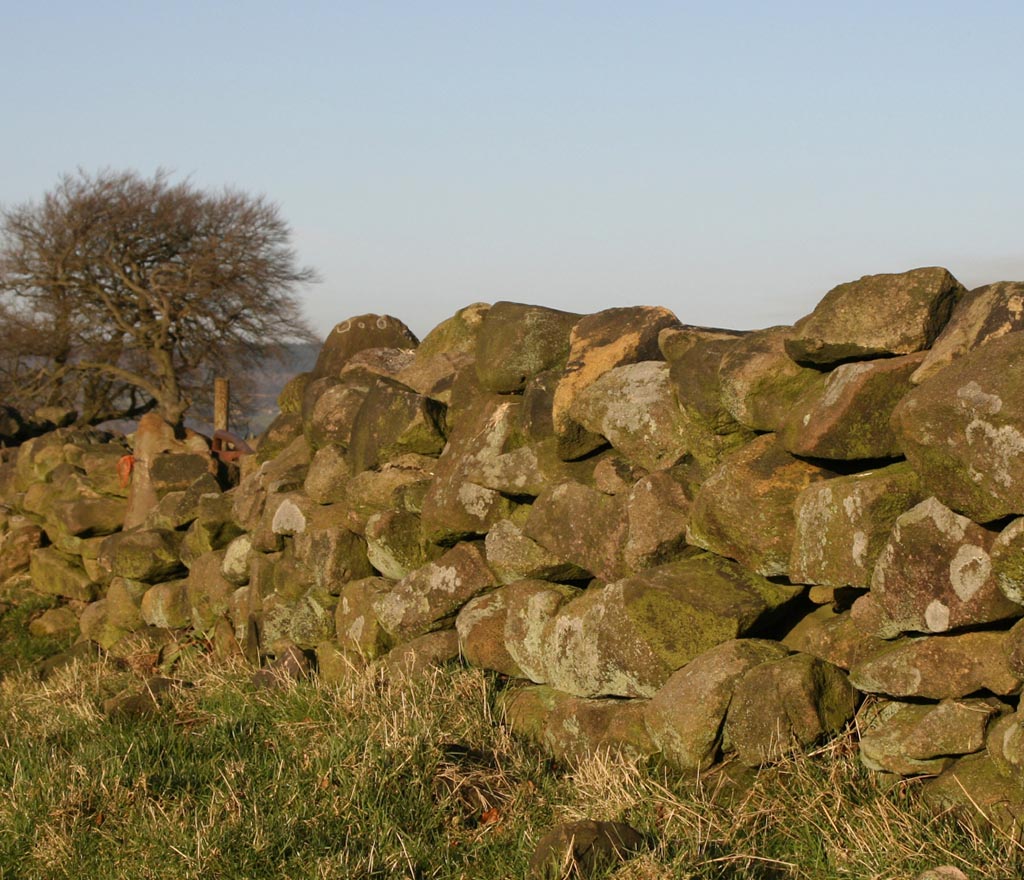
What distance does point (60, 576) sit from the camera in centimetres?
960

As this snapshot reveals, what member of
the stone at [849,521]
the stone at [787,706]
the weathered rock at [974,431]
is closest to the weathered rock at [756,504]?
the stone at [849,521]

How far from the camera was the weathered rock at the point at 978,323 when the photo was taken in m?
3.39

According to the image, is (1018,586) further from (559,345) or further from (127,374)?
(127,374)

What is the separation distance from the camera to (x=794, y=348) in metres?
3.89

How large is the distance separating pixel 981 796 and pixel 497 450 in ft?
8.57

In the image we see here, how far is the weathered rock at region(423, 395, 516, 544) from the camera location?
5277 mm

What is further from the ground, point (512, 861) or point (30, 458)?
point (30, 458)

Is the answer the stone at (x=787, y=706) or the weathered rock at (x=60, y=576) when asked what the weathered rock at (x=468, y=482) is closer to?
the stone at (x=787, y=706)

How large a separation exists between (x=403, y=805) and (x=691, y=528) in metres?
1.32

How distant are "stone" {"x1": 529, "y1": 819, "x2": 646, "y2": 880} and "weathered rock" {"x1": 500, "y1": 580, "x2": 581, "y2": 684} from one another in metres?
1.37

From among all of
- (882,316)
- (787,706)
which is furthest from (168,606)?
(882,316)

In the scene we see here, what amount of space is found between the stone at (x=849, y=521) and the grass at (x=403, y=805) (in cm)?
51

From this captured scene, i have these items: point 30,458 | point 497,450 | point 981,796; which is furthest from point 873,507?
point 30,458

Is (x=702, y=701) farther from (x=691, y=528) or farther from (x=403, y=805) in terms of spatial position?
(x=403, y=805)
